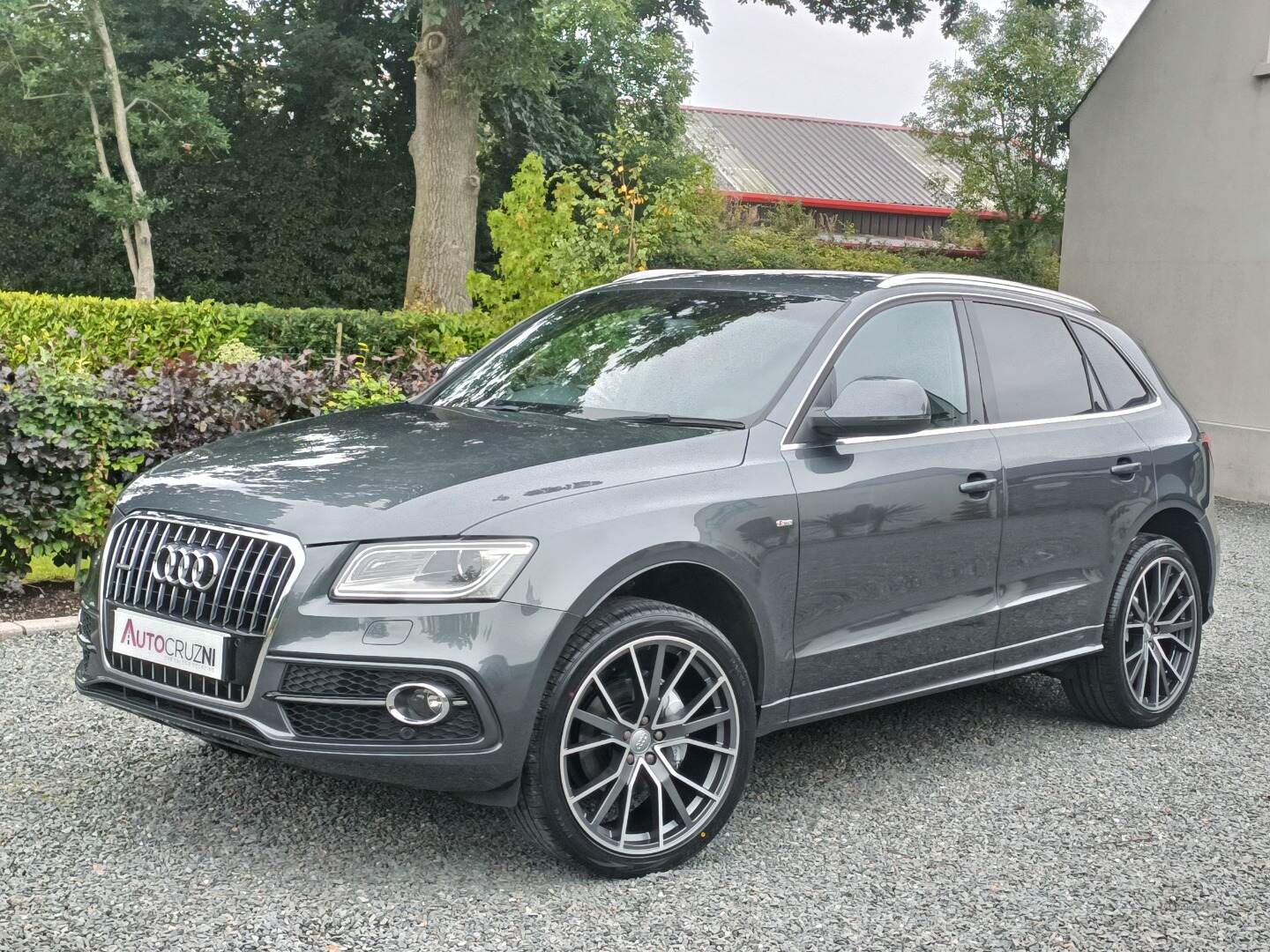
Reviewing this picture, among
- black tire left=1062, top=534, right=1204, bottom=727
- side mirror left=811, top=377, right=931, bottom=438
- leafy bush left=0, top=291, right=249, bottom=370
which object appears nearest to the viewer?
Result: side mirror left=811, top=377, right=931, bottom=438

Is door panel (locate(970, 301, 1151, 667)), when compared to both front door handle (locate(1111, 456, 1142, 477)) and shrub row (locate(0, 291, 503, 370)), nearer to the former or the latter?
front door handle (locate(1111, 456, 1142, 477))

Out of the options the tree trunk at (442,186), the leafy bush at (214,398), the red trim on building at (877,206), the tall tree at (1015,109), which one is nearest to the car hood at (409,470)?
the leafy bush at (214,398)

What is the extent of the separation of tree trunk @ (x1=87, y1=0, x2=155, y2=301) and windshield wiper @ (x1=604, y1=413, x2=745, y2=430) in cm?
2075

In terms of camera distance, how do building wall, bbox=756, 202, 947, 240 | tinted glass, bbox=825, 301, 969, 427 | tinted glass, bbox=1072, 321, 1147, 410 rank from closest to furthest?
tinted glass, bbox=825, 301, 969, 427 → tinted glass, bbox=1072, 321, 1147, 410 → building wall, bbox=756, 202, 947, 240

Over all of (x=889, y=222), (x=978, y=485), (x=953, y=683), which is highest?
(x=889, y=222)

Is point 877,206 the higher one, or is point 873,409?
point 877,206

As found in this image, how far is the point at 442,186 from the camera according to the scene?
63.9 ft

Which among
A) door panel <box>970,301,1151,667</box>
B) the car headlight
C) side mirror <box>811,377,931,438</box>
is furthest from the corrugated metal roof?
the car headlight

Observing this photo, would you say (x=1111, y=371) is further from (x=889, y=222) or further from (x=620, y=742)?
(x=889, y=222)

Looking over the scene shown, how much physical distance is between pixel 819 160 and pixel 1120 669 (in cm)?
5444

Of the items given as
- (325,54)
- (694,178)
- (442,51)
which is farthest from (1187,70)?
(325,54)

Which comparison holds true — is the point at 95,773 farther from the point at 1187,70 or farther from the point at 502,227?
the point at 1187,70

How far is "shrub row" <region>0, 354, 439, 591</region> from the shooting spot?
22.5 ft

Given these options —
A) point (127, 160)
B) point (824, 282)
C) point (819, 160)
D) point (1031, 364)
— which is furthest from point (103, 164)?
point (819, 160)
